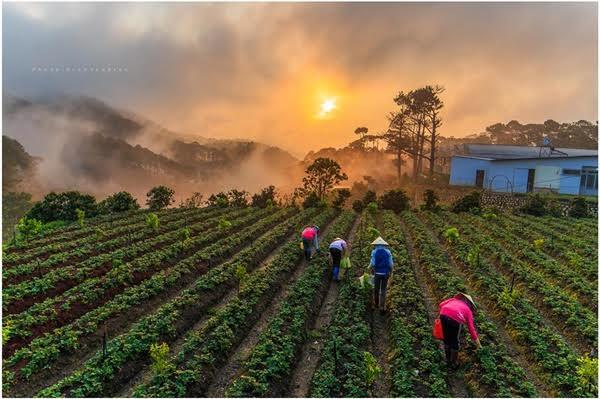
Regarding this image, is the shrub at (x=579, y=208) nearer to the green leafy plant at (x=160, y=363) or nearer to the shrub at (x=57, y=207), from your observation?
the green leafy plant at (x=160, y=363)

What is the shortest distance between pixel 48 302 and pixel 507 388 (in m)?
9.97

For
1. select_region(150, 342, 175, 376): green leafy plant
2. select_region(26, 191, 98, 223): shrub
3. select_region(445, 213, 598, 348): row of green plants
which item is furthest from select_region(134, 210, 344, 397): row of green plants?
select_region(26, 191, 98, 223): shrub

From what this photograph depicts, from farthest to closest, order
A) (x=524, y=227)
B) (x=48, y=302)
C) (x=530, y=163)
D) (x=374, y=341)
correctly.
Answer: (x=530, y=163), (x=524, y=227), (x=48, y=302), (x=374, y=341)

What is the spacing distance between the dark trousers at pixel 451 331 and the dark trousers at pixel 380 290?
2.20 m

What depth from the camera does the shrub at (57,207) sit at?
22062mm

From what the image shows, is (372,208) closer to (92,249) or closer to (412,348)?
(92,249)

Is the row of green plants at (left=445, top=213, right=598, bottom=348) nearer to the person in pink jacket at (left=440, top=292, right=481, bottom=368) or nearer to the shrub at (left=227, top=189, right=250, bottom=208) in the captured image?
the person in pink jacket at (left=440, top=292, right=481, bottom=368)

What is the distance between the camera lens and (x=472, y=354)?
730cm

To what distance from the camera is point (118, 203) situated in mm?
25125

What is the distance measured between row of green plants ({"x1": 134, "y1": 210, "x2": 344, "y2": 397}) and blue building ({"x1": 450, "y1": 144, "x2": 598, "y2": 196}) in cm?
2973

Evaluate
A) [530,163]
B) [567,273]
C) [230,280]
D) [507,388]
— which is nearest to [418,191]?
[530,163]

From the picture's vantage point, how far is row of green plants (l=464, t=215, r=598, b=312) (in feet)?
35.0

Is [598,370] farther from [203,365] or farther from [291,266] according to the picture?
[291,266]

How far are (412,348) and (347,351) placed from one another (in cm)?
136
